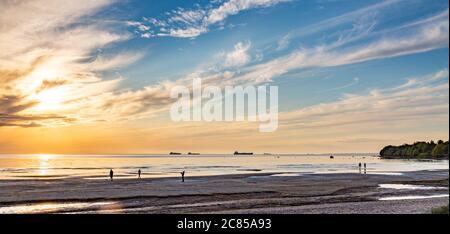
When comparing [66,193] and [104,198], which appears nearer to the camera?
[104,198]

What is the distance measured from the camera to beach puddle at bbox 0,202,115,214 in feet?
92.0

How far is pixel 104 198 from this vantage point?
3538 centimetres

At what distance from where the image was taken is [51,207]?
98.3 feet

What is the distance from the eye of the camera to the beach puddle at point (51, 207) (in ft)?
92.0
